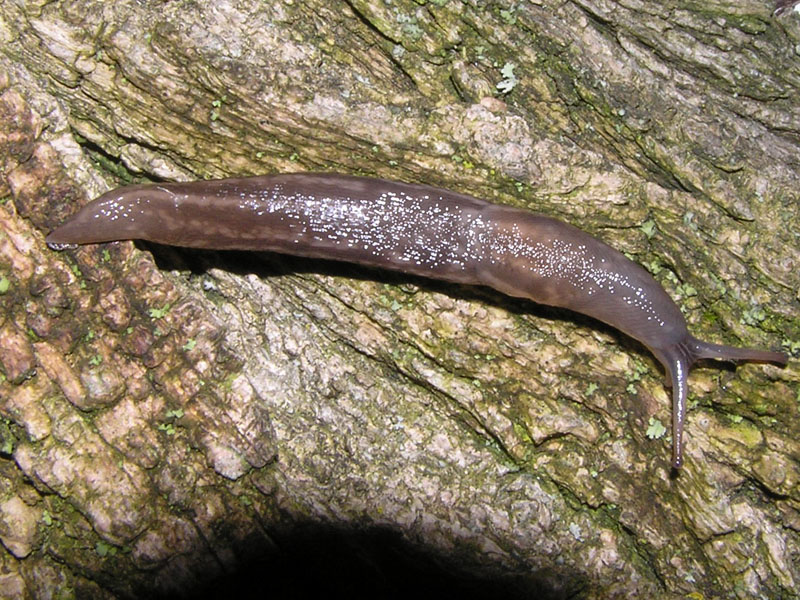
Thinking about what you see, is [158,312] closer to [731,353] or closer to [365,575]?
[365,575]

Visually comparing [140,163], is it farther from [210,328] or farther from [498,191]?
[498,191]

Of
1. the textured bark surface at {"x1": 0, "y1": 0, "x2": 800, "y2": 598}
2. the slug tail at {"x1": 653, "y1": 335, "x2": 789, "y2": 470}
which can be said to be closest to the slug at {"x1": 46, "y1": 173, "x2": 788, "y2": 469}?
the slug tail at {"x1": 653, "y1": 335, "x2": 789, "y2": 470}

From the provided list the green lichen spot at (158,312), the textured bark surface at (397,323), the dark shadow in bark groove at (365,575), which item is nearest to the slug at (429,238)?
the textured bark surface at (397,323)

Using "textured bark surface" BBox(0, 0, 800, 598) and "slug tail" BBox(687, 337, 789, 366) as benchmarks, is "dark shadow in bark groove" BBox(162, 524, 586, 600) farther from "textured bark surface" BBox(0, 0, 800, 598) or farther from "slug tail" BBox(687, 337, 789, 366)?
"slug tail" BBox(687, 337, 789, 366)

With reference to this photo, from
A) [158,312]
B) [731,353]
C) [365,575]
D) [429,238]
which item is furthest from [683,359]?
[158,312]

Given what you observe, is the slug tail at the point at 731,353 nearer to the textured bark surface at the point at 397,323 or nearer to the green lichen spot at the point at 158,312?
the textured bark surface at the point at 397,323

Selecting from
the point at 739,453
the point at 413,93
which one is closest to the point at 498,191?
the point at 413,93

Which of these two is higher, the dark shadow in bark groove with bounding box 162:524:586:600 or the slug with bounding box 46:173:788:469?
the slug with bounding box 46:173:788:469

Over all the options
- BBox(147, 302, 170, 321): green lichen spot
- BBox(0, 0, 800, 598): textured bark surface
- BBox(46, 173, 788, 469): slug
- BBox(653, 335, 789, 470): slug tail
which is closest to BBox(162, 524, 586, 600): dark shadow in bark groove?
BBox(0, 0, 800, 598): textured bark surface
